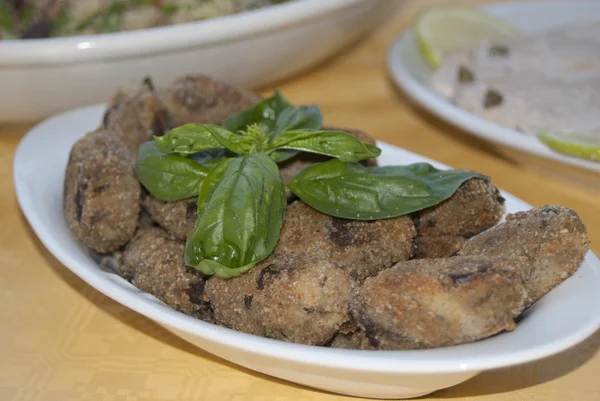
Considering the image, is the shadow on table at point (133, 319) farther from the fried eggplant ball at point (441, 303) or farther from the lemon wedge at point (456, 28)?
the lemon wedge at point (456, 28)

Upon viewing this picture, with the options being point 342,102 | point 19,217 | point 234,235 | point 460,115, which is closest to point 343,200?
point 234,235

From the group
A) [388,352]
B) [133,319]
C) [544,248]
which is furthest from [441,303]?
[133,319]

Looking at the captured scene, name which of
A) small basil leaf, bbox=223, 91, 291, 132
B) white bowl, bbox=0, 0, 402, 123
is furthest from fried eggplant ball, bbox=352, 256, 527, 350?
white bowl, bbox=0, 0, 402, 123

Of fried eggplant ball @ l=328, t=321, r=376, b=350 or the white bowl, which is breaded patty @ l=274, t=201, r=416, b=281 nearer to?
fried eggplant ball @ l=328, t=321, r=376, b=350

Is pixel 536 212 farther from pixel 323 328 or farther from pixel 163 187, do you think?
pixel 163 187

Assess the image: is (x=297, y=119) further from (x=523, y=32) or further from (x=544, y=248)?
(x=523, y=32)

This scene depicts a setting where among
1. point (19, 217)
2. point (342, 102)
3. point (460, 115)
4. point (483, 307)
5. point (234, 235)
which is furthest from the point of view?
point (342, 102)
